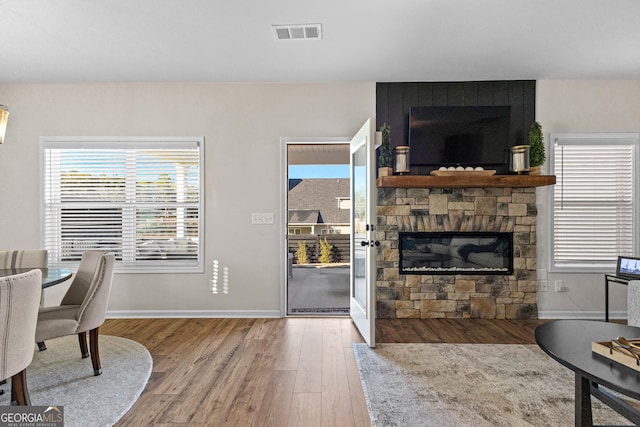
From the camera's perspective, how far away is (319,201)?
14188 millimetres

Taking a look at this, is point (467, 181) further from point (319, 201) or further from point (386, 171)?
point (319, 201)

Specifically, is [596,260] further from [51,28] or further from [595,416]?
[51,28]

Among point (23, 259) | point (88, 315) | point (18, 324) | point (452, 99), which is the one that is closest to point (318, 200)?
point (452, 99)

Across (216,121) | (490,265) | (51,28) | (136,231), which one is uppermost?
(51,28)

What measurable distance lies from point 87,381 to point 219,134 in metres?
2.65

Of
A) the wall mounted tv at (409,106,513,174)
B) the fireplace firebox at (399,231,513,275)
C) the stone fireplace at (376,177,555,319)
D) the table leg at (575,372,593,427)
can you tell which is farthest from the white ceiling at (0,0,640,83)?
the table leg at (575,372,593,427)

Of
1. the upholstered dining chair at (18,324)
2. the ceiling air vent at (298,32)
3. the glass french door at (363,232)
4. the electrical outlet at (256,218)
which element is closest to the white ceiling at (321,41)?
the ceiling air vent at (298,32)

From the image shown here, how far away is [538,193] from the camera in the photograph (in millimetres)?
4020

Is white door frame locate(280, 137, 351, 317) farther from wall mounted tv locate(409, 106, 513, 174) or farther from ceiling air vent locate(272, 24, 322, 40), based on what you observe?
ceiling air vent locate(272, 24, 322, 40)

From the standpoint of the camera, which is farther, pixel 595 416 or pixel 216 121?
pixel 216 121

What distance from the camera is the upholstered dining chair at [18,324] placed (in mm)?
1673

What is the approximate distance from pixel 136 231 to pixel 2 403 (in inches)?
84.7

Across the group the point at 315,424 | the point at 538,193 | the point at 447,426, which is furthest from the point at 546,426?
the point at 538,193

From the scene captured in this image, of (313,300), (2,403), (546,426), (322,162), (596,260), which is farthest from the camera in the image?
(322,162)
